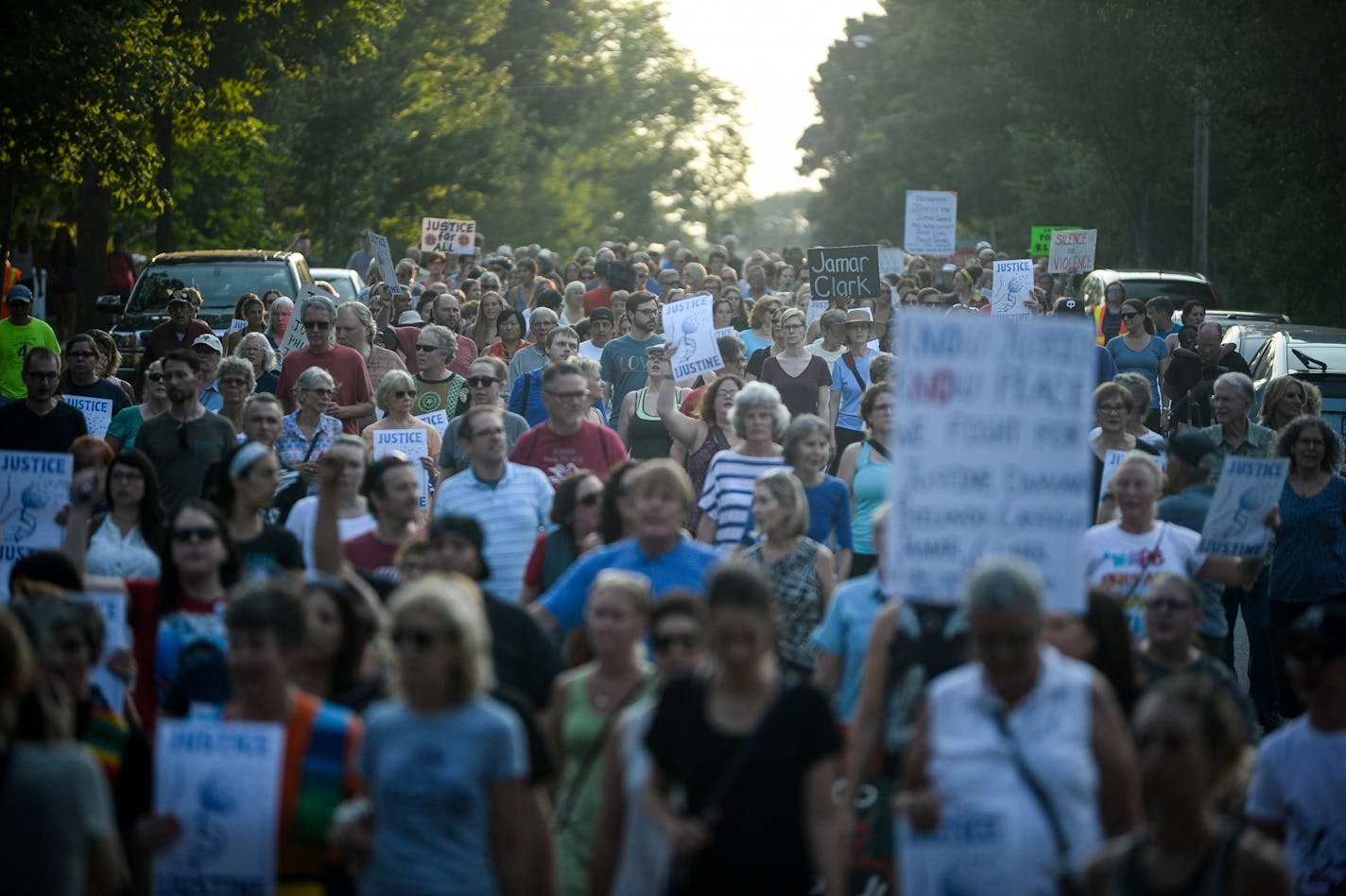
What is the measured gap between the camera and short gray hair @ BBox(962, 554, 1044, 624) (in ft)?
17.8

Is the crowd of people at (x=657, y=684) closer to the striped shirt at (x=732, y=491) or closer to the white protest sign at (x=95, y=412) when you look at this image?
the striped shirt at (x=732, y=491)

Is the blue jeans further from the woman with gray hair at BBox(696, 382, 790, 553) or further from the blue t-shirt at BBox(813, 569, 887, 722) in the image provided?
the blue t-shirt at BBox(813, 569, 887, 722)

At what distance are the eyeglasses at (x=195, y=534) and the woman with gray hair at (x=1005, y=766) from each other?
302 centimetres

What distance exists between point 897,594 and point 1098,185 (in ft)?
135

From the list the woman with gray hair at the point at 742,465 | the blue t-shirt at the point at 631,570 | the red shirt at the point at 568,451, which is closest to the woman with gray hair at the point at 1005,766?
the blue t-shirt at the point at 631,570

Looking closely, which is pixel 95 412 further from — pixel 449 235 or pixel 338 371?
pixel 449 235

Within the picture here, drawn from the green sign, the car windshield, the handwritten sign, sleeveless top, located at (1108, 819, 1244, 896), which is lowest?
sleeveless top, located at (1108, 819, 1244, 896)

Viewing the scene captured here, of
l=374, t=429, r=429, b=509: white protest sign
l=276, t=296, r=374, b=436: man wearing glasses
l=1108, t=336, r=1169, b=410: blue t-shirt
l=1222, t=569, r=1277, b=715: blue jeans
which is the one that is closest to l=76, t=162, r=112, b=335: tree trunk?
l=1108, t=336, r=1169, b=410: blue t-shirt

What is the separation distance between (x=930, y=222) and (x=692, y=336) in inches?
646

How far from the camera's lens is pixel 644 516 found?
7.71m

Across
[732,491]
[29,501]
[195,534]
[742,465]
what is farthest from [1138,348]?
[195,534]

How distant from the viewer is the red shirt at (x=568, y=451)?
10859mm

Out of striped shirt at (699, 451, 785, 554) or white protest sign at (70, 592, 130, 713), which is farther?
striped shirt at (699, 451, 785, 554)

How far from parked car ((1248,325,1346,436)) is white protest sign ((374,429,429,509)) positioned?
6.72 metres
